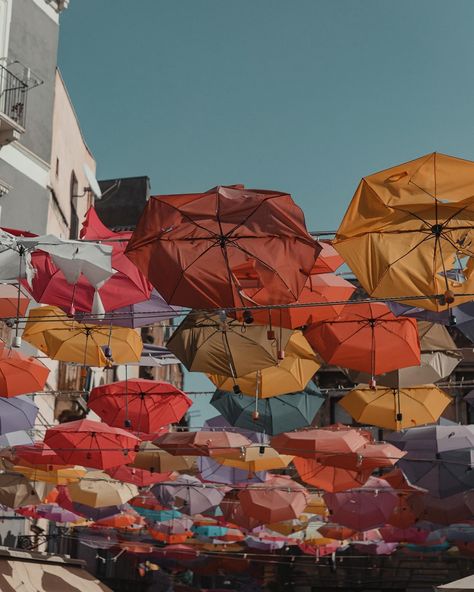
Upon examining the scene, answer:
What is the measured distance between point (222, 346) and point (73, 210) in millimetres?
18226

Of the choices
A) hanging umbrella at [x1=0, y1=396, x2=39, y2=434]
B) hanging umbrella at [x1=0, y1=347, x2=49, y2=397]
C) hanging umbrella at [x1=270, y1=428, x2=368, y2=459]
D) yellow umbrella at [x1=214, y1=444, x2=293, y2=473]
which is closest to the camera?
hanging umbrella at [x1=0, y1=347, x2=49, y2=397]

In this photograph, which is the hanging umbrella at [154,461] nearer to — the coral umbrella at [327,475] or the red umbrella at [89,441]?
the red umbrella at [89,441]

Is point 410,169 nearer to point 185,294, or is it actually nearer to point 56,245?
point 185,294

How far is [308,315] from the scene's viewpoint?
557 inches

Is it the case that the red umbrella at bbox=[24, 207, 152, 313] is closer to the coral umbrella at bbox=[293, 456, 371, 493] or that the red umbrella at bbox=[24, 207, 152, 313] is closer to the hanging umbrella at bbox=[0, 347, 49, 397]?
the hanging umbrella at bbox=[0, 347, 49, 397]

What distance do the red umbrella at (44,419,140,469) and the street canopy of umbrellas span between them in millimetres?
44

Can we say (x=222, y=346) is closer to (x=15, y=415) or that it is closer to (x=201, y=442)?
(x=201, y=442)

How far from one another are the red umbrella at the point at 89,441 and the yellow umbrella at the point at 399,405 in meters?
4.39

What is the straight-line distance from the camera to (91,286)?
14.0m

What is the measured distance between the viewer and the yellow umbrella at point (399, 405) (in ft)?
61.5

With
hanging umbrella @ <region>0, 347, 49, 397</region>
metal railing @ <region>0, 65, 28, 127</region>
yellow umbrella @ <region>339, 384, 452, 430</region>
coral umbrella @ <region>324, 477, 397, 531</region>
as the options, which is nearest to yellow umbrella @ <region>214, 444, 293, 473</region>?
yellow umbrella @ <region>339, 384, 452, 430</region>

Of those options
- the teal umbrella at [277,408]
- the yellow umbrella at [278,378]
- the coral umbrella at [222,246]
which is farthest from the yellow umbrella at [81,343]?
the coral umbrella at [222,246]

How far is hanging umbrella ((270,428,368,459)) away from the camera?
61.6ft

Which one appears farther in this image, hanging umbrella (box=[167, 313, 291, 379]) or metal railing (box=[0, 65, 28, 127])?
metal railing (box=[0, 65, 28, 127])
